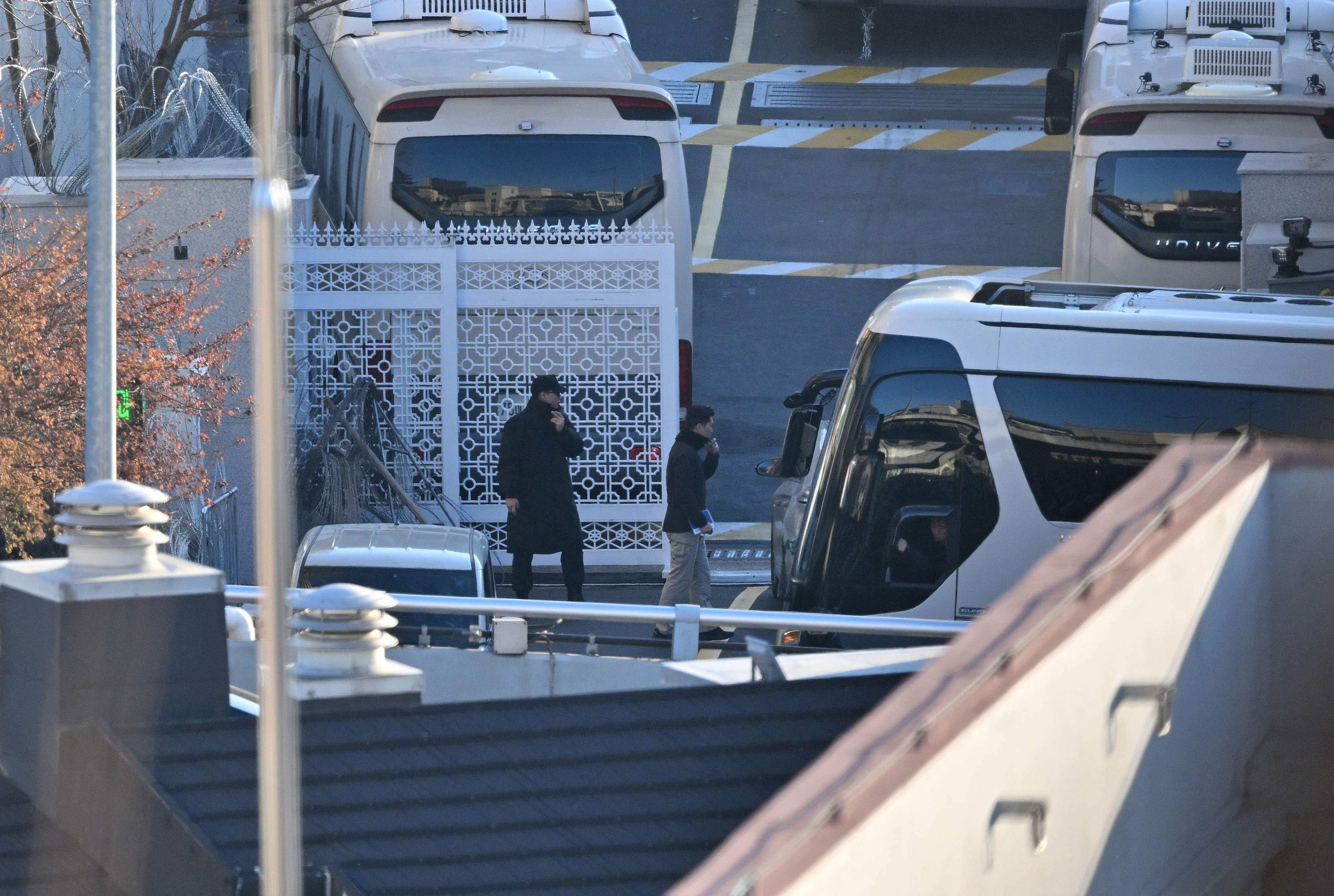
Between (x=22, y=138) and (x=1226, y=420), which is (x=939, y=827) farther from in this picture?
(x=22, y=138)

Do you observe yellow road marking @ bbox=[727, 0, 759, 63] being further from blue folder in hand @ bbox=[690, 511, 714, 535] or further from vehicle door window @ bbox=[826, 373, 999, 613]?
vehicle door window @ bbox=[826, 373, 999, 613]

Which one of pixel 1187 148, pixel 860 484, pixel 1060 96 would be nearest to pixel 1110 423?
pixel 860 484

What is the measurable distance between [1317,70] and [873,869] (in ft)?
38.1

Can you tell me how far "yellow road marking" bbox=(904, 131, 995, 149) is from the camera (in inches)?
928

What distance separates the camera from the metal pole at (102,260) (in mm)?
8508

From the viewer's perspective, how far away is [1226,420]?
7.29m

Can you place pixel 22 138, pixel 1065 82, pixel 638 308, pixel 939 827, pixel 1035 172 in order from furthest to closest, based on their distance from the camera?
pixel 1035 172 → pixel 1065 82 → pixel 22 138 → pixel 638 308 → pixel 939 827

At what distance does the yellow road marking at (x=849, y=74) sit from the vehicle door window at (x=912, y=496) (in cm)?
1900

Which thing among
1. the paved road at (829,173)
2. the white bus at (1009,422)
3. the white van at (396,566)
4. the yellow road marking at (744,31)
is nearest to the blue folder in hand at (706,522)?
the white van at (396,566)

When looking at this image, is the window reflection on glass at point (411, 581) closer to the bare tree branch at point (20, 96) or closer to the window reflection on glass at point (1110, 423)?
the window reflection on glass at point (1110, 423)

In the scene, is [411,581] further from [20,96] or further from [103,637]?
[20,96]

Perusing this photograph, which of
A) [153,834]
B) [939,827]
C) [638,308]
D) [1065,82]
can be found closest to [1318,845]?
[939,827]

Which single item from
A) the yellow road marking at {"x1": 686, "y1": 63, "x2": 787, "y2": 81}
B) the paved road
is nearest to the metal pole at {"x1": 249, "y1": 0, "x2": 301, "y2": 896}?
the paved road

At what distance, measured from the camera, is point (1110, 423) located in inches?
290
